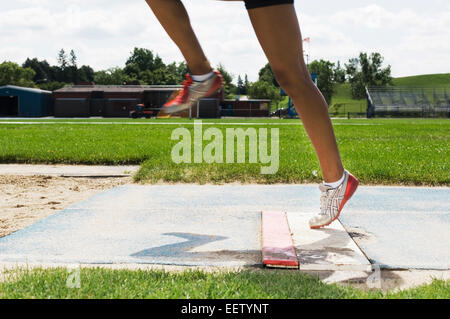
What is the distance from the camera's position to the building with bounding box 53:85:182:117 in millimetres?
59875

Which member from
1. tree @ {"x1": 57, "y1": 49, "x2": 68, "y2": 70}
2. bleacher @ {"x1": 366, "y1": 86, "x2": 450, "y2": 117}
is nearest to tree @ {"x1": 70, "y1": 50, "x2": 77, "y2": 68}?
tree @ {"x1": 57, "y1": 49, "x2": 68, "y2": 70}

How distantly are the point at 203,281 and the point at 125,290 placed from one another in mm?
356

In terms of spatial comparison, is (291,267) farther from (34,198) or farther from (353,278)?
(34,198)

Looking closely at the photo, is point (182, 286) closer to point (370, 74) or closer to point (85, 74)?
point (370, 74)

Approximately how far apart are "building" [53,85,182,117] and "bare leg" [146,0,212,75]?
57162 millimetres

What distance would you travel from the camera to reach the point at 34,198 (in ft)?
15.1

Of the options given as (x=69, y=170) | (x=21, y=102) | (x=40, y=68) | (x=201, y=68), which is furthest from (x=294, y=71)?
(x=40, y=68)

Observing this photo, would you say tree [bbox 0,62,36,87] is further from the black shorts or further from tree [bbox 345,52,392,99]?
the black shorts

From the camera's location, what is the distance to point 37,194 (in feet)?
15.8

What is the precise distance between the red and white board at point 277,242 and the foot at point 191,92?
0.98 meters

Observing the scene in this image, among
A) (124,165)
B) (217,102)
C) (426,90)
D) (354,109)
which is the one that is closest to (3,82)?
(217,102)

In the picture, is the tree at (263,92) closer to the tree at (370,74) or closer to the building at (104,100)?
the tree at (370,74)

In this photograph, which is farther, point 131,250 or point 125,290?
point 131,250

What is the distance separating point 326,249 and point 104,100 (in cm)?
6116
